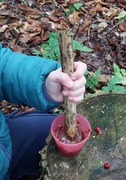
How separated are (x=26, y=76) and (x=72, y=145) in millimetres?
481

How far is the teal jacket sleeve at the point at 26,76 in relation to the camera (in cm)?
180

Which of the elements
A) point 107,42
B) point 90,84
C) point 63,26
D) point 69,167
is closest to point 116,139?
point 69,167

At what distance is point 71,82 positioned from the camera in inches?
58.7

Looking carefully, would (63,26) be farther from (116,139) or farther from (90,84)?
(116,139)

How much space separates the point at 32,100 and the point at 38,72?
0.60ft

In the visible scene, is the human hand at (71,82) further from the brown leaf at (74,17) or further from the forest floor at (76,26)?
the brown leaf at (74,17)

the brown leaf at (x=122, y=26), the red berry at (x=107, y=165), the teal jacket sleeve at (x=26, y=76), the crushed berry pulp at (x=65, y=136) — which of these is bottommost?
the brown leaf at (x=122, y=26)

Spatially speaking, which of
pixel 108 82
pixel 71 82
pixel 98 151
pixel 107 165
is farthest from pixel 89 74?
pixel 71 82

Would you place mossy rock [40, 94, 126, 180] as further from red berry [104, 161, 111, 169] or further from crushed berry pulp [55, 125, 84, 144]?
crushed berry pulp [55, 125, 84, 144]

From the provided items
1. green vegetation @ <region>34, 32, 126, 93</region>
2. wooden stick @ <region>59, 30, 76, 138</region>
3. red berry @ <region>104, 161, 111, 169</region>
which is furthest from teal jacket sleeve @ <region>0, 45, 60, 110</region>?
green vegetation @ <region>34, 32, 126, 93</region>

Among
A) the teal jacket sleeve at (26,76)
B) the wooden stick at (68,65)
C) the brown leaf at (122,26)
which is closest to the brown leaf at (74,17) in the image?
the brown leaf at (122,26)

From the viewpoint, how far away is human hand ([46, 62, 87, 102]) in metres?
1.50

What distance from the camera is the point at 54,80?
1.66 metres

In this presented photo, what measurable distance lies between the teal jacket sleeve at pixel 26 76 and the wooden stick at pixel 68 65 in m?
0.21
